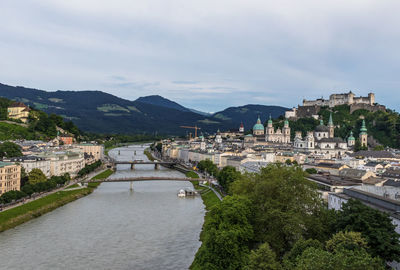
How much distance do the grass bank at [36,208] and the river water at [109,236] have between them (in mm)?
558

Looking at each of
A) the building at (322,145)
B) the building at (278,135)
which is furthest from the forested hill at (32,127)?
the building at (322,145)

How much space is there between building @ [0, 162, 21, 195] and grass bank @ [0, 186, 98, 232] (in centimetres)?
278

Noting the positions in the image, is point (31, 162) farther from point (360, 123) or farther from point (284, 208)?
point (360, 123)

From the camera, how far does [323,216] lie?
22.3 meters

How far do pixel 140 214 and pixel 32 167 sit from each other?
57.0 ft

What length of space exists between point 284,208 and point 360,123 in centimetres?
8404

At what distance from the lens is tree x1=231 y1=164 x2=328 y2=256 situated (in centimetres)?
2142

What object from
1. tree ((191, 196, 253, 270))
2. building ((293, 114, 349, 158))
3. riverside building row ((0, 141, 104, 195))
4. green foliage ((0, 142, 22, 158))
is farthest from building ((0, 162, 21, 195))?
building ((293, 114, 349, 158))

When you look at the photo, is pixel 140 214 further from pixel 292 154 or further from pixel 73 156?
pixel 292 154

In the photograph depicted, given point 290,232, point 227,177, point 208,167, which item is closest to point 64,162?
point 208,167

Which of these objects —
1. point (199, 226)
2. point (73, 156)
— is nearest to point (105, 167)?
point (73, 156)

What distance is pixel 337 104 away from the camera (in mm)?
114000

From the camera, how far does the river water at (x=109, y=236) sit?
24750mm

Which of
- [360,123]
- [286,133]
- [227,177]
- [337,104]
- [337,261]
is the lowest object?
[227,177]
